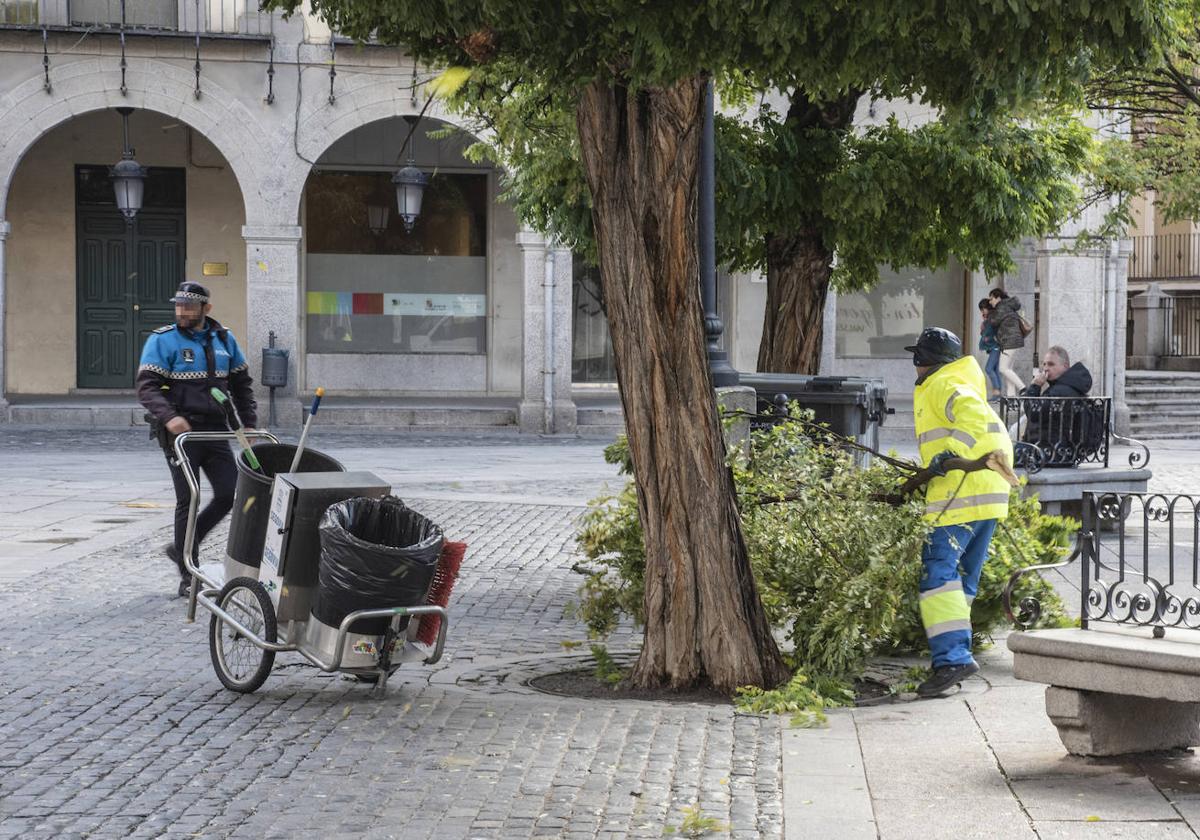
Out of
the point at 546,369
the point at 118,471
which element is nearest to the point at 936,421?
the point at 118,471

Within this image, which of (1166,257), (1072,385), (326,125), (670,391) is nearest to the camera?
(670,391)

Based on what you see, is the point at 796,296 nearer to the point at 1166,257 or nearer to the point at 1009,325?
the point at 1009,325

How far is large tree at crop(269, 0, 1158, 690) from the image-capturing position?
5.85 m

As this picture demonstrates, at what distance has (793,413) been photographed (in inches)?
320

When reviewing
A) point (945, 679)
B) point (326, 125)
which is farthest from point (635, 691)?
point (326, 125)

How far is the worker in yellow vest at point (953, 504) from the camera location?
7.08m

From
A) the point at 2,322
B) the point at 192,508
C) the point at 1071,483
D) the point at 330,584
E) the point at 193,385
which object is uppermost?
the point at 2,322

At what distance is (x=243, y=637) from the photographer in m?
6.89

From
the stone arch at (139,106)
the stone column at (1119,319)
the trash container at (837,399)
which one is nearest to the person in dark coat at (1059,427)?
the trash container at (837,399)

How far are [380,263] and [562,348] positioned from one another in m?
4.24

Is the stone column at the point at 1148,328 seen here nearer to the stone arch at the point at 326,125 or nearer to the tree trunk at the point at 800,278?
the stone arch at the point at 326,125

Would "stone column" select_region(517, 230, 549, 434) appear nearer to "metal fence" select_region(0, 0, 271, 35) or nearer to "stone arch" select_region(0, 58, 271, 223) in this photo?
"stone arch" select_region(0, 58, 271, 223)

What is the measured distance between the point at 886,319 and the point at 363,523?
20505 mm

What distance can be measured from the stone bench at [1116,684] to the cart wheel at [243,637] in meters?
2.93
